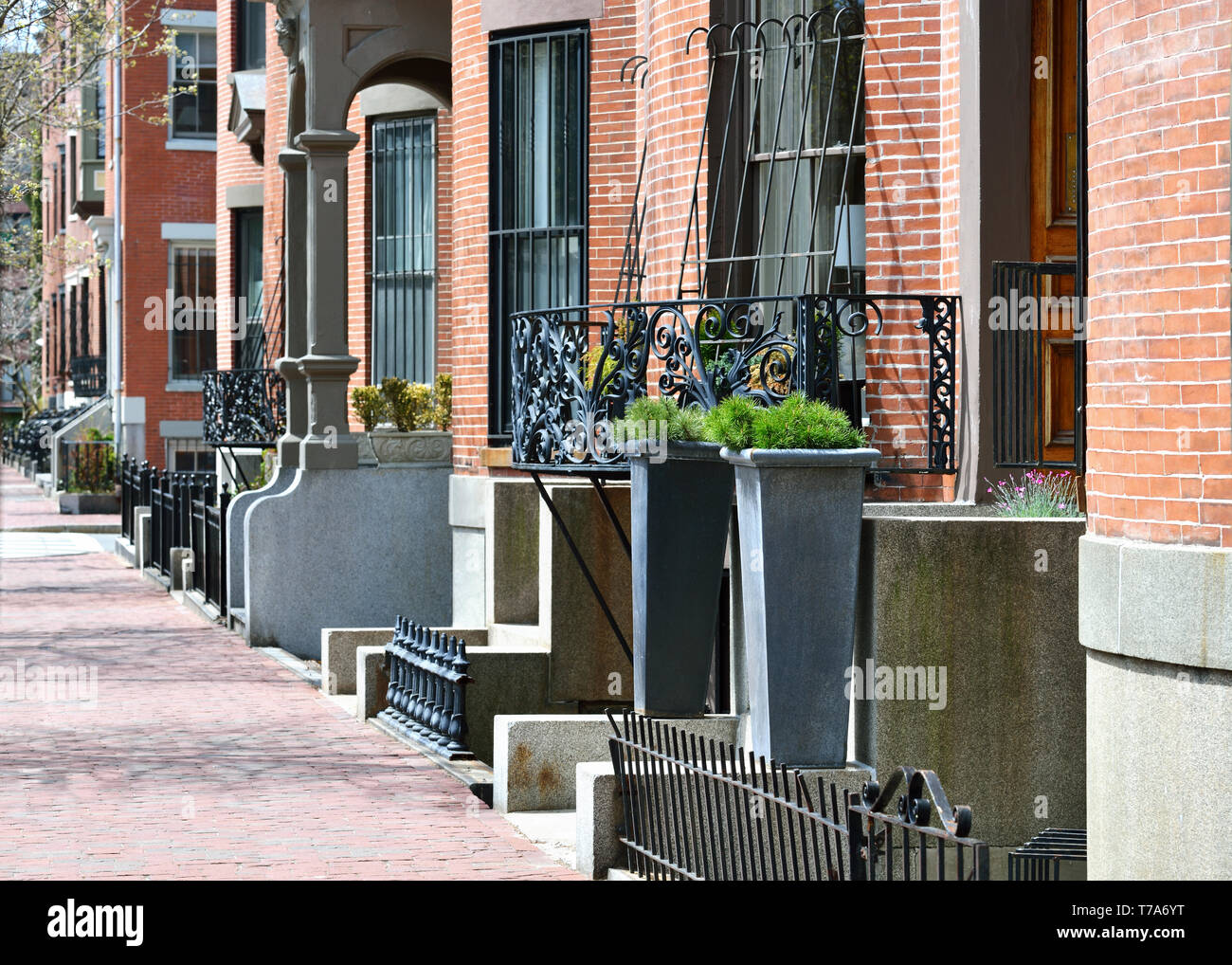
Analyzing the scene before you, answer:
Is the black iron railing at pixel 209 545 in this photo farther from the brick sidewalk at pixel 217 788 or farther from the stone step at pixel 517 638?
the stone step at pixel 517 638

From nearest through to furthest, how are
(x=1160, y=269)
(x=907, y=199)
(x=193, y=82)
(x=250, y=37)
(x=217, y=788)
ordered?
(x=1160, y=269), (x=907, y=199), (x=217, y=788), (x=250, y=37), (x=193, y=82)

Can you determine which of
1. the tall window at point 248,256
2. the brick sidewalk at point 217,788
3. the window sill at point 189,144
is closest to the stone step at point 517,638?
the brick sidewalk at point 217,788

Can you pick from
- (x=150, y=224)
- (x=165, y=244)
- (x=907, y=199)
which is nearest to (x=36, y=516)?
(x=165, y=244)

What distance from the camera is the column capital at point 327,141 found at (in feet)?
54.9

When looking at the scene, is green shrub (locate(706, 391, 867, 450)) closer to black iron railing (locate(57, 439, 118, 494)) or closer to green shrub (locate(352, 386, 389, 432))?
green shrub (locate(352, 386, 389, 432))

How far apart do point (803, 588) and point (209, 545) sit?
12307mm

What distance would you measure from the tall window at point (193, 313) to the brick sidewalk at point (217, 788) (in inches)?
929

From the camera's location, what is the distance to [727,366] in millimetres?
9445

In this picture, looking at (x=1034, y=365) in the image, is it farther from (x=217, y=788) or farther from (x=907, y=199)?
(x=217, y=788)

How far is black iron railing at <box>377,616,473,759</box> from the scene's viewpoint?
1130 centimetres

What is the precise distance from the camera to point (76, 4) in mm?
23531

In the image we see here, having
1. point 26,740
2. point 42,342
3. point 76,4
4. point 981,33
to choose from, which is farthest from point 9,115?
point 42,342

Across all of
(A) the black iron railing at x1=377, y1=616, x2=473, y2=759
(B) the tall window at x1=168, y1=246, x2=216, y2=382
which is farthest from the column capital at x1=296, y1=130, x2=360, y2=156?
(B) the tall window at x1=168, y1=246, x2=216, y2=382

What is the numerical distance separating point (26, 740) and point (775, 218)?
544cm
